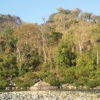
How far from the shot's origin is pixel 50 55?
Result: 51.2m

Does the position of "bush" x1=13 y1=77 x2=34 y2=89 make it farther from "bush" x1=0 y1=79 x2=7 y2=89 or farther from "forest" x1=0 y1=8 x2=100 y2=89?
"bush" x1=0 y1=79 x2=7 y2=89

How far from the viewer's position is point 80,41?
49656mm

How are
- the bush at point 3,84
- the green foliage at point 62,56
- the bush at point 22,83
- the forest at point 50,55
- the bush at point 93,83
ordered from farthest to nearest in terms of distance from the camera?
1. the green foliage at point 62,56
2. the forest at point 50,55
3. the bush at point 22,83
4. the bush at point 3,84
5. the bush at point 93,83

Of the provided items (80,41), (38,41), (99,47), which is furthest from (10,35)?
(99,47)

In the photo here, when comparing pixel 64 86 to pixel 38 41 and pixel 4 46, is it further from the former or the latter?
pixel 4 46

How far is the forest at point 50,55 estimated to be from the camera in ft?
143

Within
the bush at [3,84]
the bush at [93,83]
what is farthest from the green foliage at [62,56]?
the bush at [3,84]

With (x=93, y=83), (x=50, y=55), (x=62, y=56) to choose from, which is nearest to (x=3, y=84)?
(x=62, y=56)

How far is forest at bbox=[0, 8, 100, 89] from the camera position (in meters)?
43.5

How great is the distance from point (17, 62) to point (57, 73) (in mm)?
7113

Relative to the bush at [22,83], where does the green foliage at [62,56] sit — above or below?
above

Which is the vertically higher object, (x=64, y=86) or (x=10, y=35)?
(x=10, y=35)

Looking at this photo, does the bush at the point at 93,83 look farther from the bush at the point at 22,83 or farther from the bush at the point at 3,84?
the bush at the point at 3,84

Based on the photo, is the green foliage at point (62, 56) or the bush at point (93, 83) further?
the green foliage at point (62, 56)
